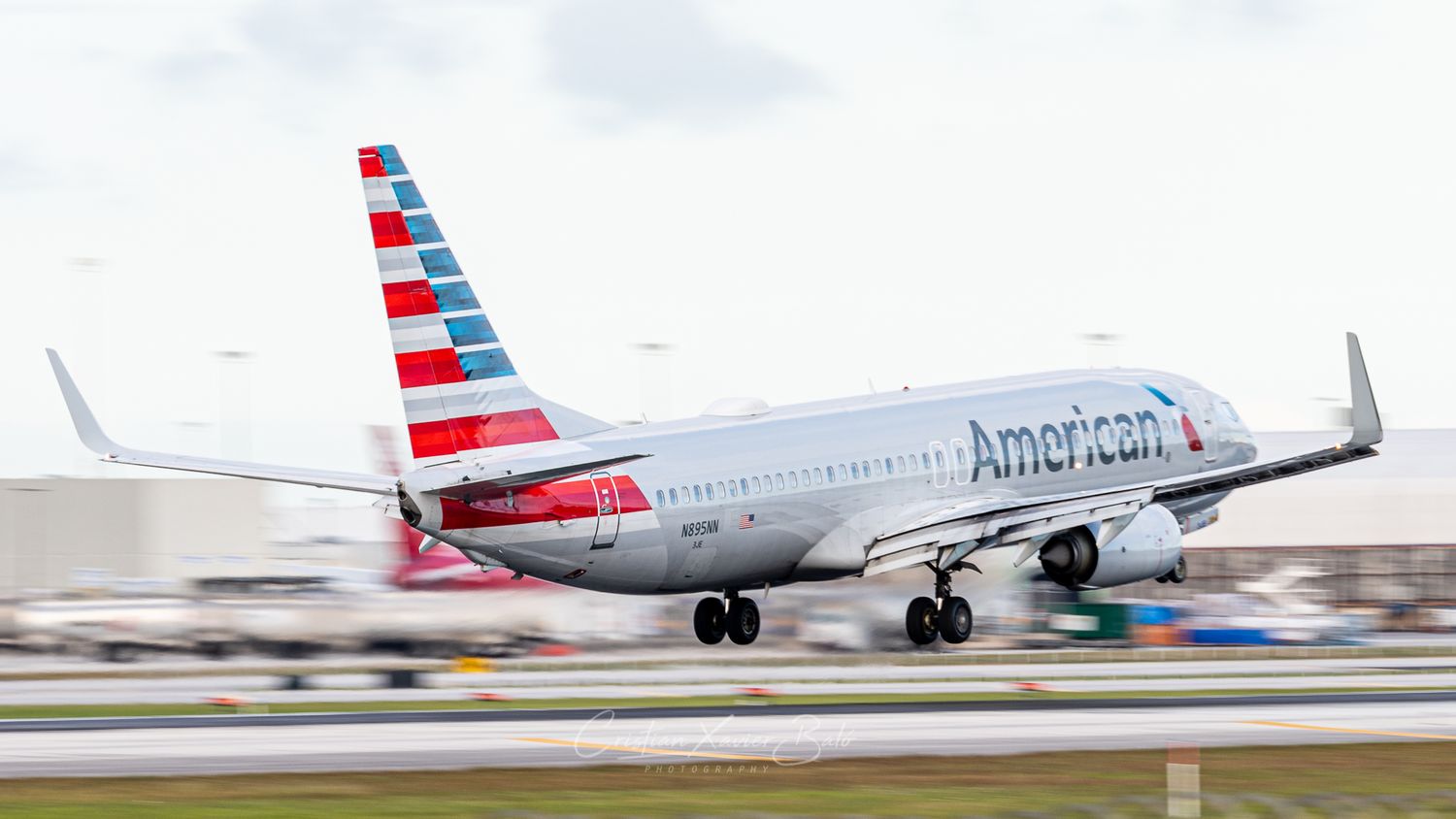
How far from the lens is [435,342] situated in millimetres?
41406

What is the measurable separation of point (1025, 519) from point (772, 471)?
667 cm

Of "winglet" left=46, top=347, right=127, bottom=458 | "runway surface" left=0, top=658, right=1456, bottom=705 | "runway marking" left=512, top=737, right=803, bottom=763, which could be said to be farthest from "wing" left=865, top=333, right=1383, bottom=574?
"winglet" left=46, top=347, right=127, bottom=458

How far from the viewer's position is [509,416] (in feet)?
138

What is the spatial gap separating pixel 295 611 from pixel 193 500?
174 ft

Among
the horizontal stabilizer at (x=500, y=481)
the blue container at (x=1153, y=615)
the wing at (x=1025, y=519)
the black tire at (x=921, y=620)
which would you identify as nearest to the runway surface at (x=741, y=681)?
the black tire at (x=921, y=620)

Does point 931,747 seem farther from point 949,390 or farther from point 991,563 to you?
point 991,563

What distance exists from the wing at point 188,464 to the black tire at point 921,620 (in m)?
14.9

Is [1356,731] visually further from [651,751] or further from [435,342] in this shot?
[435,342]

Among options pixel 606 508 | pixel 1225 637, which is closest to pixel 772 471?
pixel 606 508

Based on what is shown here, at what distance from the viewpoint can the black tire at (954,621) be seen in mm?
50406

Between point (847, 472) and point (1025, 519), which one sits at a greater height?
point (847, 472)

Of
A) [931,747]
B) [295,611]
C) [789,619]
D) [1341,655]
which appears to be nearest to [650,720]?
[931,747]

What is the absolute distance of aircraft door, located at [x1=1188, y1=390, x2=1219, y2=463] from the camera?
59.2 meters

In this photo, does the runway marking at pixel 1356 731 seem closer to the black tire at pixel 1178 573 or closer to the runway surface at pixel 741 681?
the black tire at pixel 1178 573
